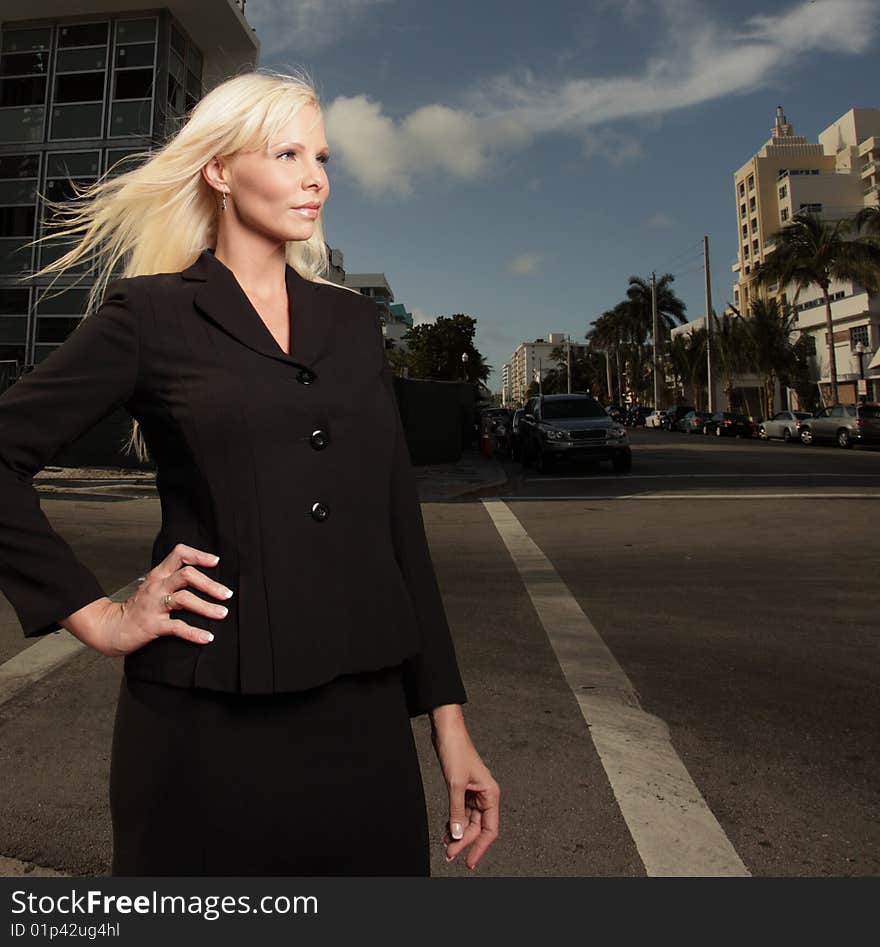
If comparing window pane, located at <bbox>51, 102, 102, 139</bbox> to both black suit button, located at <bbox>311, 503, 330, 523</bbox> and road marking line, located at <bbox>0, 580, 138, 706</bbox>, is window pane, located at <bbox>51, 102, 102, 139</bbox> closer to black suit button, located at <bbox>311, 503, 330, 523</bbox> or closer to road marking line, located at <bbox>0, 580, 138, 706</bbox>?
road marking line, located at <bbox>0, 580, 138, 706</bbox>

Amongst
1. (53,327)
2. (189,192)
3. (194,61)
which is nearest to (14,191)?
(53,327)

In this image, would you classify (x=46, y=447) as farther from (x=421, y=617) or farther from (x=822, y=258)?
(x=822, y=258)

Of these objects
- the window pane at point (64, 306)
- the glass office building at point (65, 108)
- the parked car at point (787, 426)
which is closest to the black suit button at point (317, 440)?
the glass office building at point (65, 108)

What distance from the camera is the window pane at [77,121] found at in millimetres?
24438

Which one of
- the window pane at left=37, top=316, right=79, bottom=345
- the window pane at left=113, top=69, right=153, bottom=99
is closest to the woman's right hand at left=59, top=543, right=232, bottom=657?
the window pane at left=37, top=316, right=79, bottom=345

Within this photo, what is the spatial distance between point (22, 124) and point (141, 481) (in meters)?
14.4

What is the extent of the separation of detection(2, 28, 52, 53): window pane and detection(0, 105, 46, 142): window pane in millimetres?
1818

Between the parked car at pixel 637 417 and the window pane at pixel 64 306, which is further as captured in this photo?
the parked car at pixel 637 417

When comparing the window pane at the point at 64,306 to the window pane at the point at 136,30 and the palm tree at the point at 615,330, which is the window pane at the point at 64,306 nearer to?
the window pane at the point at 136,30

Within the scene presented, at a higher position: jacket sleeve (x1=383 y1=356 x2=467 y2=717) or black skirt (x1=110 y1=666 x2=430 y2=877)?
jacket sleeve (x1=383 y1=356 x2=467 y2=717)

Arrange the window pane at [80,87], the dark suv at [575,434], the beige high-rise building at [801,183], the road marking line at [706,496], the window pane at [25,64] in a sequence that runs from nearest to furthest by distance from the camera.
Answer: the road marking line at [706,496]
the dark suv at [575,434]
the window pane at [80,87]
the window pane at [25,64]
the beige high-rise building at [801,183]

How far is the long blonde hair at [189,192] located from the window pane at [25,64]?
91.6 feet

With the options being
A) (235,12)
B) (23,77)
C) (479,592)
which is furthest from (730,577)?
(23,77)

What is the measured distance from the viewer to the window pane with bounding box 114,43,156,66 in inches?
946
